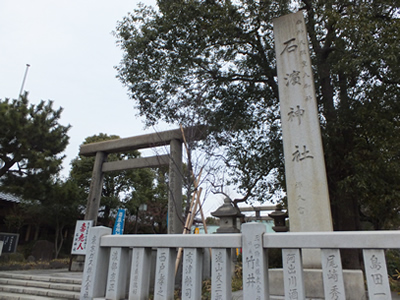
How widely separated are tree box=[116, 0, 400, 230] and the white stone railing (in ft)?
11.7

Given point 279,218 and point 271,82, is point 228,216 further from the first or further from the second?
point 271,82

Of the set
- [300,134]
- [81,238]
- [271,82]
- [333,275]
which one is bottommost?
[333,275]

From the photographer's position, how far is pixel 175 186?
24.9ft

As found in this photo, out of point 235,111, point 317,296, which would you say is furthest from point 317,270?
point 235,111

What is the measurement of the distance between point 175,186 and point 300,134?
4218 mm

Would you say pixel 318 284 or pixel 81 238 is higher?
pixel 81 238

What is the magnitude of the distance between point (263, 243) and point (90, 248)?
1911 millimetres

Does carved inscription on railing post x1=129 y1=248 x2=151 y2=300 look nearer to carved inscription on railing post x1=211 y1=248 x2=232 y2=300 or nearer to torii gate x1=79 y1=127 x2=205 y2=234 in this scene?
carved inscription on railing post x1=211 y1=248 x2=232 y2=300

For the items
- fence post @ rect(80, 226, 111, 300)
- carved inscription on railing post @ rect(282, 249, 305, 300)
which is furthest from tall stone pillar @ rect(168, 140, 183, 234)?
carved inscription on railing post @ rect(282, 249, 305, 300)

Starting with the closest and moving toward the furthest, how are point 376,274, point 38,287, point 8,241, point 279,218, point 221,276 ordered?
point 376,274 < point 221,276 < point 38,287 < point 279,218 < point 8,241

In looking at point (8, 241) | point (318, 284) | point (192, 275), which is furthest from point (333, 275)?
point (8, 241)

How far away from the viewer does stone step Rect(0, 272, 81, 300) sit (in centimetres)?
527

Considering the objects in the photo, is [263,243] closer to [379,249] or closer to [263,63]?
[379,249]

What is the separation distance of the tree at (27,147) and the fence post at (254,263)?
8.26m
